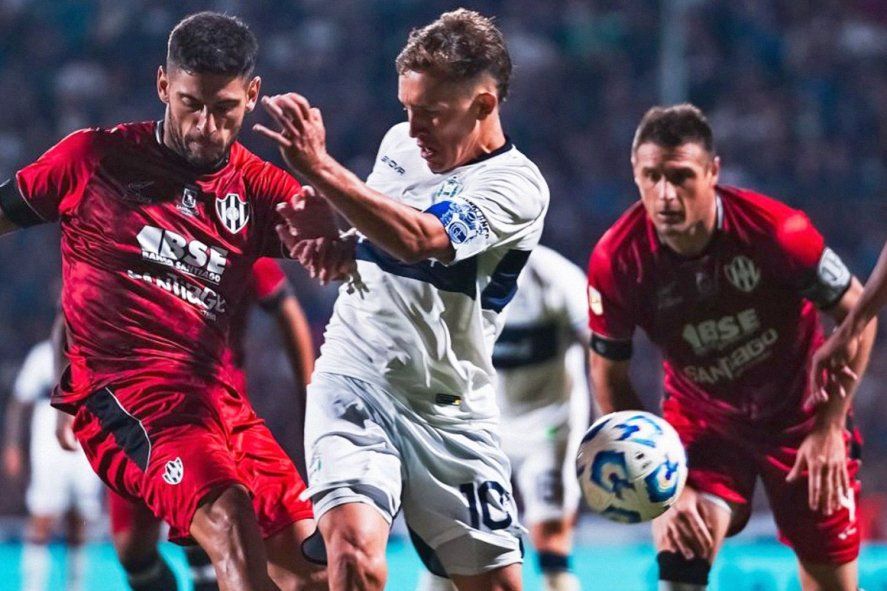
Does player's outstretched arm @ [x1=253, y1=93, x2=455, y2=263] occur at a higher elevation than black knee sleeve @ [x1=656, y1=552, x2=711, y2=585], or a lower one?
higher

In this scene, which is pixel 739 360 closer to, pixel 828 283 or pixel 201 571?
pixel 828 283

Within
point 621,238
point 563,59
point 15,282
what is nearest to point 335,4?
point 563,59

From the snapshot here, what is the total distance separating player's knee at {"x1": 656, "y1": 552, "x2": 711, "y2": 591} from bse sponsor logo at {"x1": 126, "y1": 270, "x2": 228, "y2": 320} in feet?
6.08

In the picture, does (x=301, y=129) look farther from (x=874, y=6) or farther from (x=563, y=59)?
(x=874, y=6)

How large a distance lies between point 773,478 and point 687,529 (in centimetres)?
50

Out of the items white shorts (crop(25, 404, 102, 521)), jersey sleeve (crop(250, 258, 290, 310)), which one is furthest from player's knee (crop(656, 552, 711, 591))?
white shorts (crop(25, 404, 102, 521))

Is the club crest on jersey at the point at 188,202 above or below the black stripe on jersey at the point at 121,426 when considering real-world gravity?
above

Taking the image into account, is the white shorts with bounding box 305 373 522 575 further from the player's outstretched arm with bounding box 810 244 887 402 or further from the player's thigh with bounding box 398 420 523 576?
the player's outstretched arm with bounding box 810 244 887 402

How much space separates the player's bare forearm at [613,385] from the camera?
570 centimetres

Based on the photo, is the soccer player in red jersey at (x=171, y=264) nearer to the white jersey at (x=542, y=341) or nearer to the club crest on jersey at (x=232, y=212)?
the club crest on jersey at (x=232, y=212)

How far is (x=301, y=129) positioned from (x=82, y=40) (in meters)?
11.7

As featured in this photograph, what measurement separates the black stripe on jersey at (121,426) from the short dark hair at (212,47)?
1.07 meters

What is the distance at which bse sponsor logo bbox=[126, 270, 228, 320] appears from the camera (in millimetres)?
4859

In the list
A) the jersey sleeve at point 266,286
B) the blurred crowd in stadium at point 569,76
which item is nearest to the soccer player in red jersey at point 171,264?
the jersey sleeve at point 266,286
